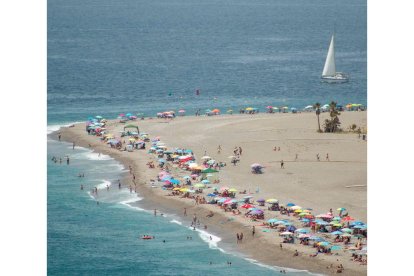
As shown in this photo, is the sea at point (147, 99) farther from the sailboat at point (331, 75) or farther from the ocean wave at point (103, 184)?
the sailboat at point (331, 75)

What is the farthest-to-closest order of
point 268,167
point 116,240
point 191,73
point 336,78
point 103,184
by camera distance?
point 191,73
point 336,78
point 268,167
point 103,184
point 116,240

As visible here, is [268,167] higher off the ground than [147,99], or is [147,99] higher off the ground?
[147,99]

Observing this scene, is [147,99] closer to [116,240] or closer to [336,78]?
[336,78]

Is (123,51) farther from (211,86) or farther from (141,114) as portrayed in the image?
(141,114)

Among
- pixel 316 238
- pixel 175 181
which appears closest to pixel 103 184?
pixel 175 181

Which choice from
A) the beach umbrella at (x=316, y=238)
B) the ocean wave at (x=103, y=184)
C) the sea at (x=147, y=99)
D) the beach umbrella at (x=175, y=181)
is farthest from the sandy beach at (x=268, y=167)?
the sea at (x=147, y=99)
